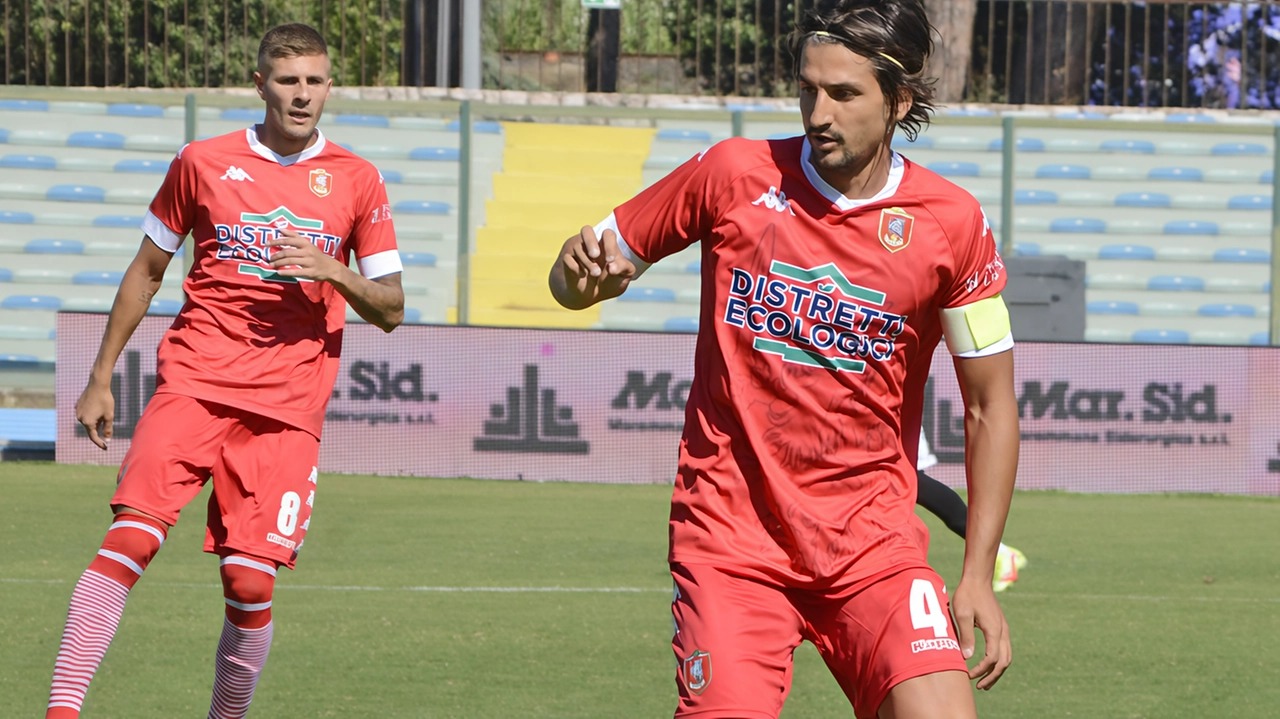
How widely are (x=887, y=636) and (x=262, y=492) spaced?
8.17ft

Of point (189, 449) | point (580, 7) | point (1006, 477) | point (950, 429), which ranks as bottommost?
point (950, 429)

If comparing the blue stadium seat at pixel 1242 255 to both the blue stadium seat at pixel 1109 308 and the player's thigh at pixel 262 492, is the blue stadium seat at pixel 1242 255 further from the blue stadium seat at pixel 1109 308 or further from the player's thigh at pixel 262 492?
the player's thigh at pixel 262 492

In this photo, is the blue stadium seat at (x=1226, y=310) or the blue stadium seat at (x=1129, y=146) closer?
the blue stadium seat at (x=1226, y=310)

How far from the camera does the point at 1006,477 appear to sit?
3.61 m

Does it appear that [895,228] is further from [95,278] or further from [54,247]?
[54,247]

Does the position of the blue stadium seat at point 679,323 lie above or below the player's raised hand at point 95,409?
below

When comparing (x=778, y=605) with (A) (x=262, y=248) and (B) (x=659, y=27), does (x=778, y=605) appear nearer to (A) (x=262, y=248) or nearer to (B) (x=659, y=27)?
(A) (x=262, y=248)

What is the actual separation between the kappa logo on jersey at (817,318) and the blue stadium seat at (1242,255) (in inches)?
687

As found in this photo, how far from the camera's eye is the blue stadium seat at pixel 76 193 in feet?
61.1

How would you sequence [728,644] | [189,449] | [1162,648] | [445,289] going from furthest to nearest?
1. [445,289]
2. [1162,648]
3. [189,449]
4. [728,644]

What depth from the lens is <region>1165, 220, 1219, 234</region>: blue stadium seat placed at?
1992 cm

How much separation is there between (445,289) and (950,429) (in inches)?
293

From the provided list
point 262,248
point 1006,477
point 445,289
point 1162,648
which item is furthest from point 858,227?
point 445,289

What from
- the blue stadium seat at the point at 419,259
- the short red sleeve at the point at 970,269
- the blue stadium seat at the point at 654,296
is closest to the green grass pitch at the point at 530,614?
the short red sleeve at the point at 970,269
